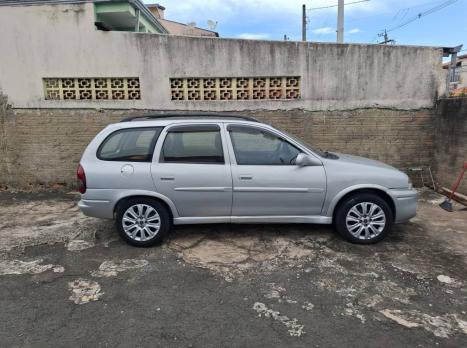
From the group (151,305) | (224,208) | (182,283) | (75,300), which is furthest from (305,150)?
(75,300)

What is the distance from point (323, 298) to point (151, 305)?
1.59 m

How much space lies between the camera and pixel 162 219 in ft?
14.7

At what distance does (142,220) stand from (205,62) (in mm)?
3686

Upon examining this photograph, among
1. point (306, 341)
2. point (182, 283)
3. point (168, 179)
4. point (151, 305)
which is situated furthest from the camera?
point (168, 179)

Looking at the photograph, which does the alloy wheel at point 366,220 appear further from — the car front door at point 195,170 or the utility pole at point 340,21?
the utility pole at point 340,21

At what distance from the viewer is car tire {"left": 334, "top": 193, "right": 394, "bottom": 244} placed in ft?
14.6

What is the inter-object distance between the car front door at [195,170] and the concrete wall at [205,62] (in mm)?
2682

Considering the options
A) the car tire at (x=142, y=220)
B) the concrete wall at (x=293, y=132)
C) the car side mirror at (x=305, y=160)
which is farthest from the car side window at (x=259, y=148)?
the concrete wall at (x=293, y=132)

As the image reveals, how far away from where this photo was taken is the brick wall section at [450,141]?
6.40 metres

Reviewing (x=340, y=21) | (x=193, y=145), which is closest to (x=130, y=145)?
(x=193, y=145)

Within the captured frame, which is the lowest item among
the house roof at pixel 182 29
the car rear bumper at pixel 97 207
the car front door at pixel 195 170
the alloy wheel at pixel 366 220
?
the alloy wheel at pixel 366 220

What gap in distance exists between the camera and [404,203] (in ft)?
14.7

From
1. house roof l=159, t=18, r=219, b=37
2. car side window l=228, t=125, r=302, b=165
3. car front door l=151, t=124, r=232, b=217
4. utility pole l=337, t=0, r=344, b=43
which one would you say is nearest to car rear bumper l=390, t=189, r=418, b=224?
car side window l=228, t=125, r=302, b=165

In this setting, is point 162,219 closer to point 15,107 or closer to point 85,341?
point 85,341
